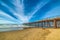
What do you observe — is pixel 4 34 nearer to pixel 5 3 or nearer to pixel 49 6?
pixel 5 3

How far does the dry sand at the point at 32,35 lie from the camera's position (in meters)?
2.61

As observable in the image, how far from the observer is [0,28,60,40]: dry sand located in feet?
8.57

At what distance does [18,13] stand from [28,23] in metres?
0.33

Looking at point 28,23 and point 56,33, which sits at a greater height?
point 28,23

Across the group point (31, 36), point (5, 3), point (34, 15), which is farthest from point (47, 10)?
point (5, 3)

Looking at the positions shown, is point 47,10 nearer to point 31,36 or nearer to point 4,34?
point 31,36

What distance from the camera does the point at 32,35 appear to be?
9.00 feet

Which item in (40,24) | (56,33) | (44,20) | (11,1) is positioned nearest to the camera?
(56,33)

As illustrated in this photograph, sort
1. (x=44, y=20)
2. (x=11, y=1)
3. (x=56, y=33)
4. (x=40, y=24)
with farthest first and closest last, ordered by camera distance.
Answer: (x=40, y=24) < (x=44, y=20) < (x=11, y=1) < (x=56, y=33)

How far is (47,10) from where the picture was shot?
2.93 metres

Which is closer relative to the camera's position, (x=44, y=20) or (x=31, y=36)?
(x=31, y=36)

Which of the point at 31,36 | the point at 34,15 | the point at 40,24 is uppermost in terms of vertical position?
the point at 34,15

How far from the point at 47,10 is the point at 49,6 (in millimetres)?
105

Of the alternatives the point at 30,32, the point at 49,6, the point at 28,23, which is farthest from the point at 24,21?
the point at 49,6
